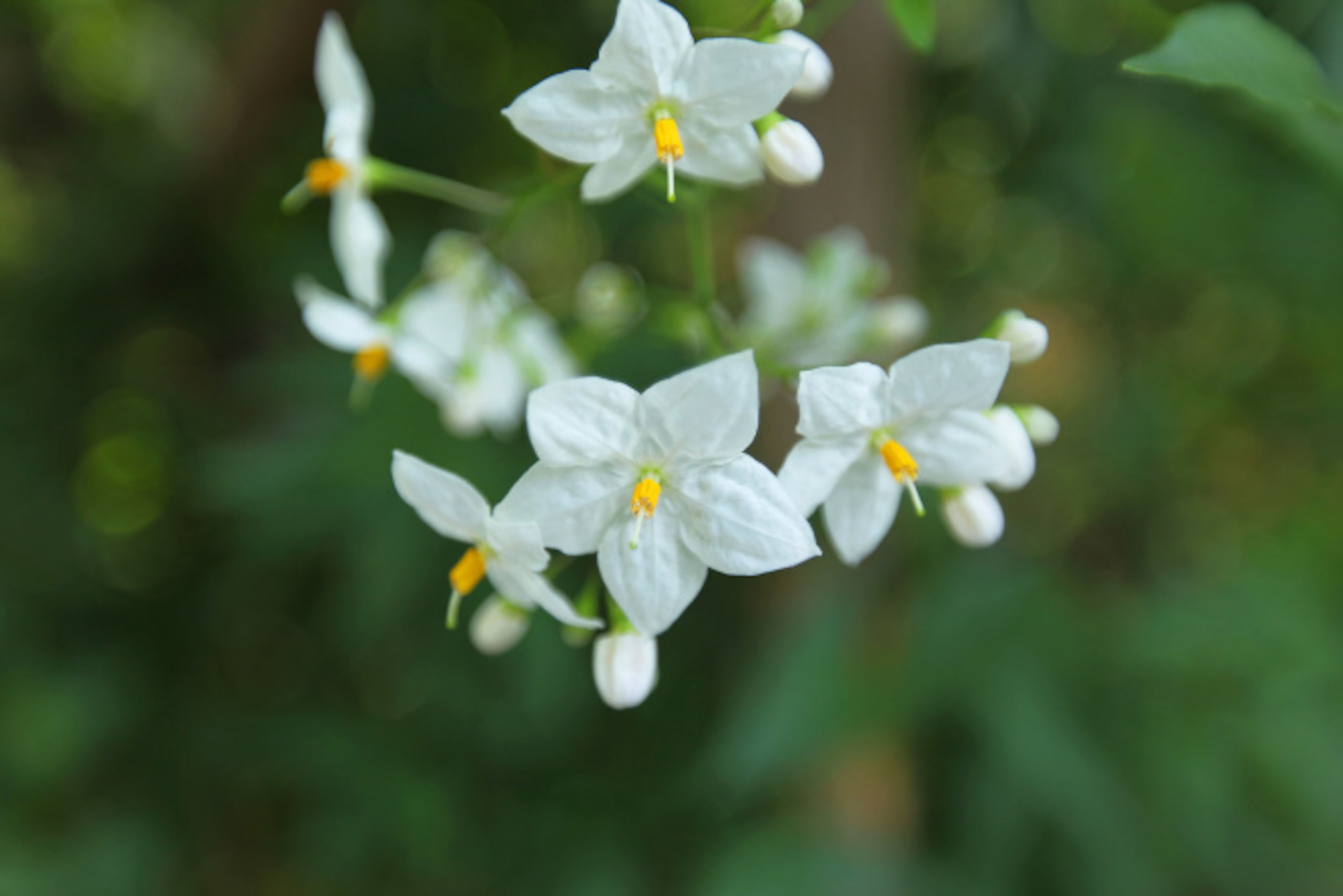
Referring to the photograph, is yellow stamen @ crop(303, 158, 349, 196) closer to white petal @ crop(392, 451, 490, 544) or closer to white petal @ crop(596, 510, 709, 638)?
white petal @ crop(392, 451, 490, 544)

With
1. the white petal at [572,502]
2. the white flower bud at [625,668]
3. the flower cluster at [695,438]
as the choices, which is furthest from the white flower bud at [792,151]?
the white flower bud at [625,668]

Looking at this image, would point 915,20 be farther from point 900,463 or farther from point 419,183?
point 419,183

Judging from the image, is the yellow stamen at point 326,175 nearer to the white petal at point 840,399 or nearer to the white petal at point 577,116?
the white petal at point 577,116

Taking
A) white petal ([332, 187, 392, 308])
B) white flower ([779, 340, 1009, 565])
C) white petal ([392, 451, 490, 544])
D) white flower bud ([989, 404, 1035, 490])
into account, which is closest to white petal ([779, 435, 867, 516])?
white flower ([779, 340, 1009, 565])

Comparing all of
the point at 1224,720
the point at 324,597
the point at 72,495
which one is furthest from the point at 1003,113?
the point at 72,495

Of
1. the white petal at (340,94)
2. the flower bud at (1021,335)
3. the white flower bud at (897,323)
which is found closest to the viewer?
the flower bud at (1021,335)

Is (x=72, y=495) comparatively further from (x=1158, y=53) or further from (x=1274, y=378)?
(x=1274, y=378)
